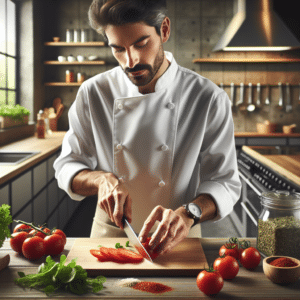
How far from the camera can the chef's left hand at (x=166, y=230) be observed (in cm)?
104

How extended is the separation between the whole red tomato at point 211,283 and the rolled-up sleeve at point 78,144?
24.2 inches

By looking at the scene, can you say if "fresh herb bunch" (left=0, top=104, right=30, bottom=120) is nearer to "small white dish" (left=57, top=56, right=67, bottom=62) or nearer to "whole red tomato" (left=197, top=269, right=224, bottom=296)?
"small white dish" (left=57, top=56, right=67, bottom=62)

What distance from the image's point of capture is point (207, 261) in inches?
44.8

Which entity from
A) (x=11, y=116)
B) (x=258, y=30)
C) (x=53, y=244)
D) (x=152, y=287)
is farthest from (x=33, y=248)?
(x=258, y=30)

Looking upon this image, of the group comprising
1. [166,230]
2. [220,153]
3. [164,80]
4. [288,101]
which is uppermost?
[288,101]

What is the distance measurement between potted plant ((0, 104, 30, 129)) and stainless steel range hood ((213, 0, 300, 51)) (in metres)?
2.22

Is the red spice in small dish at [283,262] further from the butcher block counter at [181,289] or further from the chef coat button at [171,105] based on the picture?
the chef coat button at [171,105]

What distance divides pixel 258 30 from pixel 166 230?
3041 millimetres

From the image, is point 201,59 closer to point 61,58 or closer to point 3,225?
point 61,58

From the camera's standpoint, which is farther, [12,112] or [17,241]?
[12,112]

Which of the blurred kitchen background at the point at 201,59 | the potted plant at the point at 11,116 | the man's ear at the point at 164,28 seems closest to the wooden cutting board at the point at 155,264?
Answer: the man's ear at the point at 164,28

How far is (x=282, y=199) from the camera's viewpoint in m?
1.10

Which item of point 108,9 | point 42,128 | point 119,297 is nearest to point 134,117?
point 108,9

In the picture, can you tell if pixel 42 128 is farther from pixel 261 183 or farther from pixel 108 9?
pixel 108 9
